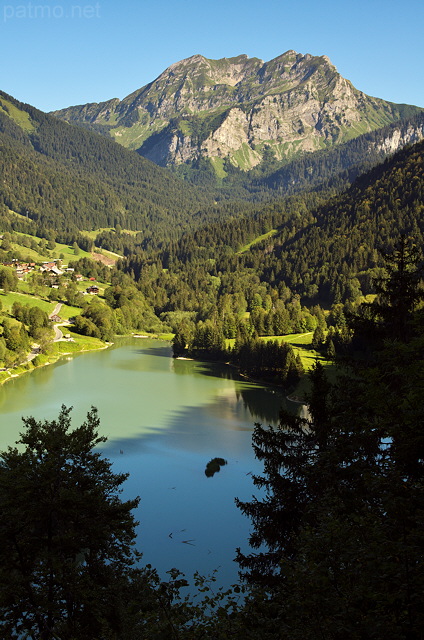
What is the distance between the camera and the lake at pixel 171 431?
33.9 meters

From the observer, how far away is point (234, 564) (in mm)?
30531

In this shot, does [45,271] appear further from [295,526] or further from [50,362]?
[295,526]

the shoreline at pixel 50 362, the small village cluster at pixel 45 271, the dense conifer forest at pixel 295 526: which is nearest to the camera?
the dense conifer forest at pixel 295 526

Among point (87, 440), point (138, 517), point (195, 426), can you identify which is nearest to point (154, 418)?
point (195, 426)

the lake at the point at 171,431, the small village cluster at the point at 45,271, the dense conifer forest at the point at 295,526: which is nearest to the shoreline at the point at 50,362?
the lake at the point at 171,431

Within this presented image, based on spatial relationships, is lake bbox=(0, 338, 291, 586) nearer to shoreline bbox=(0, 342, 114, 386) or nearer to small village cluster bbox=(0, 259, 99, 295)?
shoreline bbox=(0, 342, 114, 386)

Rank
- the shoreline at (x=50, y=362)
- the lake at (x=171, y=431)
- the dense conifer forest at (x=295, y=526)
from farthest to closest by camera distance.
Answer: the shoreline at (x=50, y=362)
the lake at (x=171, y=431)
the dense conifer forest at (x=295, y=526)

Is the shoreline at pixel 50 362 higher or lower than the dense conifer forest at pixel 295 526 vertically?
lower

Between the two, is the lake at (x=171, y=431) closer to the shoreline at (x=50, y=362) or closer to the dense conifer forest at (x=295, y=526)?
the shoreline at (x=50, y=362)

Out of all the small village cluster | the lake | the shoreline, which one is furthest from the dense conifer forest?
the small village cluster

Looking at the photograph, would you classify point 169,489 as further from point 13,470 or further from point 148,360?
point 148,360

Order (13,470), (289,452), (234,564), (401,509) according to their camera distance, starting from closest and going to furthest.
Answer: (401,509) < (13,470) < (289,452) < (234,564)

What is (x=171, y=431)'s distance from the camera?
199ft

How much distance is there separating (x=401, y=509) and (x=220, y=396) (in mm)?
72774
